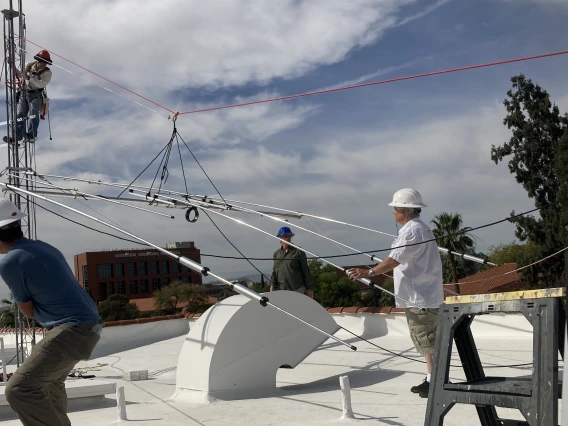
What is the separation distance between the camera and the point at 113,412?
5793 mm

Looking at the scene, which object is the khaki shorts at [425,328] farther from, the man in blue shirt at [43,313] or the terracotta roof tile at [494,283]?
the terracotta roof tile at [494,283]

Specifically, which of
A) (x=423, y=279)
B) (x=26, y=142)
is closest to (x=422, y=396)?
(x=423, y=279)

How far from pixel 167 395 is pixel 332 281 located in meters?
49.6

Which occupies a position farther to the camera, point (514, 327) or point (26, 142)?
point (26, 142)

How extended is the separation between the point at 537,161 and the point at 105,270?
222ft

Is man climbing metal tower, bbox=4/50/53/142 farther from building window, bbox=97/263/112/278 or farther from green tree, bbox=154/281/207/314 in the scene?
building window, bbox=97/263/112/278

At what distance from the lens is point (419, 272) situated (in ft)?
17.7

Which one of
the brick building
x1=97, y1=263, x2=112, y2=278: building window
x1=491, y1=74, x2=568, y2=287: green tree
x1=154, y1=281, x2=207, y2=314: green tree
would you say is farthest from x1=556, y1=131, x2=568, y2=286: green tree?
x1=97, y1=263, x2=112, y2=278: building window

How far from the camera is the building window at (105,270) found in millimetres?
91375

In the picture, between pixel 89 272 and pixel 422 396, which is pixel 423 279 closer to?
pixel 422 396

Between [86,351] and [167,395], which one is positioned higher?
[86,351]

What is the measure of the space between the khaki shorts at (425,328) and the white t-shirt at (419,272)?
8 cm

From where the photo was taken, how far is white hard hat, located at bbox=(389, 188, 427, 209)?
550 cm

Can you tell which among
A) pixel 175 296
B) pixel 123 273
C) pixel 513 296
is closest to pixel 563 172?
pixel 513 296
